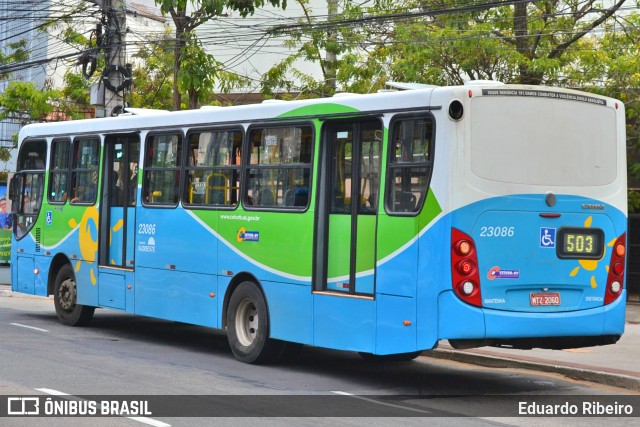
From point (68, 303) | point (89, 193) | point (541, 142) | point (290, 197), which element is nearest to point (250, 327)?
point (290, 197)

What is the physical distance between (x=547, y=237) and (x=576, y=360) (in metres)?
3.52

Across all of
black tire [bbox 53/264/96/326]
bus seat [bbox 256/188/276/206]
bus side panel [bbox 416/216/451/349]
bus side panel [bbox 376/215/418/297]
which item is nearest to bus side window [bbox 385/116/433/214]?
bus side panel [bbox 376/215/418/297]

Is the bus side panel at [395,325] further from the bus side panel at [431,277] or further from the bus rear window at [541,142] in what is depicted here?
the bus rear window at [541,142]

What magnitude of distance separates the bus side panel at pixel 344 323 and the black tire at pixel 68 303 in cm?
627

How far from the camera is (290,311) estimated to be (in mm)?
12734

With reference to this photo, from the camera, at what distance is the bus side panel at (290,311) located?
40.9ft

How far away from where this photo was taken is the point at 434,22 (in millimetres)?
22391

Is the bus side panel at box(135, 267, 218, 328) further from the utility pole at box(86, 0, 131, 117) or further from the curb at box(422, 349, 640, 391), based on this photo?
the utility pole at box(86, 0, 131, 117)

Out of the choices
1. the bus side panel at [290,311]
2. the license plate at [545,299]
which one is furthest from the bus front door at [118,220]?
the license plate at [545,299]

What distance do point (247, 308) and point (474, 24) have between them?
409 inches

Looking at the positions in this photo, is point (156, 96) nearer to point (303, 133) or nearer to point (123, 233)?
point (123, 233)

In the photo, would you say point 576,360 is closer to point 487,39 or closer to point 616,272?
point 616,272

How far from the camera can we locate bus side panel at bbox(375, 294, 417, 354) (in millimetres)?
10953

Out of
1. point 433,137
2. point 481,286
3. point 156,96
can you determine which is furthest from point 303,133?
point 156,96
